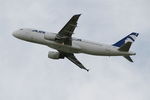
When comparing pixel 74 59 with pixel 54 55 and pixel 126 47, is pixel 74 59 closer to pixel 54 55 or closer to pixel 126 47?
pixel 54 55

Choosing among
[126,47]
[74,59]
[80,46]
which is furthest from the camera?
[74,59]

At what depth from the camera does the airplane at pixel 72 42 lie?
304 ft

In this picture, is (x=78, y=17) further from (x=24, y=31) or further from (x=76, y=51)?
(x=24, y=31)

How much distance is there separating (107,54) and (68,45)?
809 cm

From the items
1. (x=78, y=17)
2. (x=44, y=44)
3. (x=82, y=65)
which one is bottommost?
(x=82, y=65)

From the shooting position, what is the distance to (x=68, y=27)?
305ft

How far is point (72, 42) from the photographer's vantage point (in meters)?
97.2

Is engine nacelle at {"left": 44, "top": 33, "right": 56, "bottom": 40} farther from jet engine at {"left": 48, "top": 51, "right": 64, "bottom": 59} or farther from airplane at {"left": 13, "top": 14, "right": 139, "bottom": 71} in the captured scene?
jet engine at {"left": 48, "top": 51, "right": 64, "bottom": 59}

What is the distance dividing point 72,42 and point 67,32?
365 centimetres

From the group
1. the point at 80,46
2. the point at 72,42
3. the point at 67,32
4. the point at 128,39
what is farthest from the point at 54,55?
the point at 128,39

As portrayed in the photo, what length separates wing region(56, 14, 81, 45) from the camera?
9086 centimetres

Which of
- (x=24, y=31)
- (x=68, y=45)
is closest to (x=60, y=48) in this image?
(x=68, y=45)

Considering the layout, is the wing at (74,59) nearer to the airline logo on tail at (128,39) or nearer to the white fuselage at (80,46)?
the white fuselage at (80,46)

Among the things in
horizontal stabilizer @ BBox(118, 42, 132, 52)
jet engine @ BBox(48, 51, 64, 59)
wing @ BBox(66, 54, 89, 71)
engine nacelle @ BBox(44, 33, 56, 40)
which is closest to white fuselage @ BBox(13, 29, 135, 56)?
engine nacelle @ BBox(44, 33, 56, 40)
